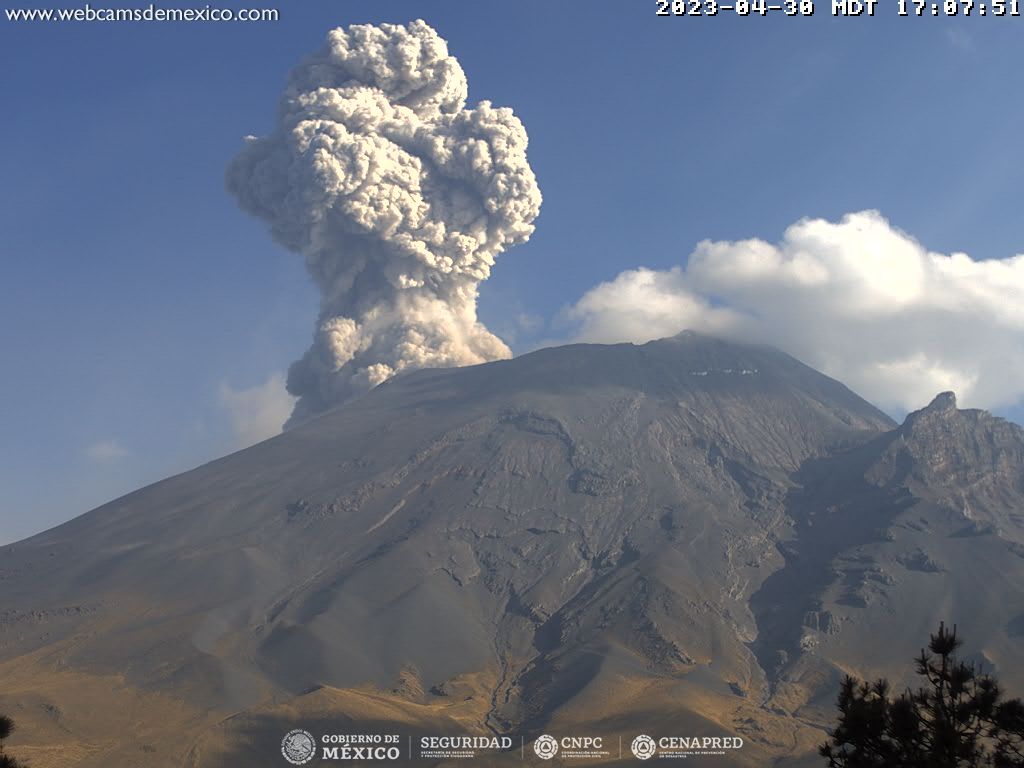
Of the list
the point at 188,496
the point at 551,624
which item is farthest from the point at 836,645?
the point at 188,496

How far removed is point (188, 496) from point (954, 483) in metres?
90.9

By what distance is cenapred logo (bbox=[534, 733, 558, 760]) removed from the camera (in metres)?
85.9

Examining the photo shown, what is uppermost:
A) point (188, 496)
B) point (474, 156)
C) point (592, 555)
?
point (474, 156)

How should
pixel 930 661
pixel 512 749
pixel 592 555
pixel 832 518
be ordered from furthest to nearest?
pixel 832 518, pixel 592 555, pixel 512 749, pixel 930 661

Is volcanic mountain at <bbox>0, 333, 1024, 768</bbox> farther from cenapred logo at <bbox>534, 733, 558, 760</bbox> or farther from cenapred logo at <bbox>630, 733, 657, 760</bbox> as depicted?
cenapred logo at <bbox>534, 733, 558, 760</bbox>

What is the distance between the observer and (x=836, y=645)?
11181cm

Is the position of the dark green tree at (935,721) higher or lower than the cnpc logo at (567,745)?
lower

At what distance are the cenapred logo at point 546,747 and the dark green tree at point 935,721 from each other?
6854cm

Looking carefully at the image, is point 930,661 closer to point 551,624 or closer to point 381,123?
point 551,624

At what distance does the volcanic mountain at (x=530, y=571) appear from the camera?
94938 mm

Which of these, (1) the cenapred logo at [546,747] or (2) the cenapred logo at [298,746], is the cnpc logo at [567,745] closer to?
(1) the cenapred logo at [546,747]

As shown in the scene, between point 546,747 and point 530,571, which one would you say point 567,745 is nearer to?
point 546,747

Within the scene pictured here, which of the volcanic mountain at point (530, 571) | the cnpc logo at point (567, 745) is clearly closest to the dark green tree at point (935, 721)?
the cnpc logo at point (567, 745)

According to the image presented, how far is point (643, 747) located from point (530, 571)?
41946mm
